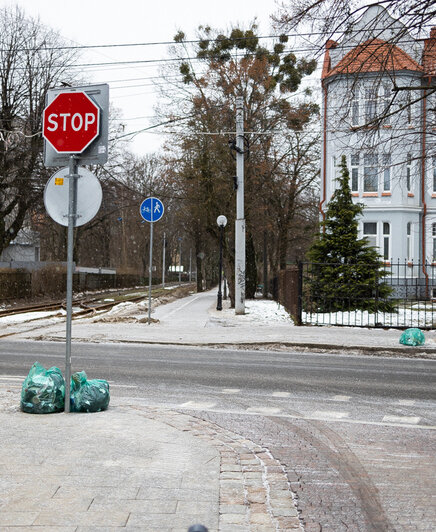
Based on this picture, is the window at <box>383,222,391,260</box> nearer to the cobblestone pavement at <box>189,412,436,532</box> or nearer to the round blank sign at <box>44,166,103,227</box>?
the cobblestone pavement at <box>189,412,436,532</box>

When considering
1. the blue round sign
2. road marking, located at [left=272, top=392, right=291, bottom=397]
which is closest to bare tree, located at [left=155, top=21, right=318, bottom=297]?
the blue round sign

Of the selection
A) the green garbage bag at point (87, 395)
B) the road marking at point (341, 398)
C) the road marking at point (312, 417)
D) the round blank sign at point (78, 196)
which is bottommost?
the road marking at point (312, 417)

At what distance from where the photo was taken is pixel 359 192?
34.6 meters

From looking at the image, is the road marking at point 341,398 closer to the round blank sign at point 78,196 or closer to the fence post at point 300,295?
the round blank sign at point 78,196

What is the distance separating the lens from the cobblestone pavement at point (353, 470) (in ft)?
14.2

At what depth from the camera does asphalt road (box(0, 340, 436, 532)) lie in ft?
15.5

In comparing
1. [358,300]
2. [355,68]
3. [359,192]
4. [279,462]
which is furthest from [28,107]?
[279,462]

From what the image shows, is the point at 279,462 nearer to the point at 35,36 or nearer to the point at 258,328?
the point at 258,328

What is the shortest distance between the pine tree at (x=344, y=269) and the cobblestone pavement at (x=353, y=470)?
12.8 m

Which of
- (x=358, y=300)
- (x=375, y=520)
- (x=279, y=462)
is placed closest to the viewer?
(x=375, y=520)

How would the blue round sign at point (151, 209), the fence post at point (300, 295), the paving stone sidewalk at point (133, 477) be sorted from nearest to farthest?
the paving stone sidewalk at point (133, 477), the blue round sign at point (151, 209), the fence post at point (300, 295)

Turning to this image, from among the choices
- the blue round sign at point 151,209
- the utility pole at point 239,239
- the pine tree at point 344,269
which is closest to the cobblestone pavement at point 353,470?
the blue round sign at point 151,209

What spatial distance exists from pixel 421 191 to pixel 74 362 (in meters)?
26.7

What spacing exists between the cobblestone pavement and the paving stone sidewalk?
190 millimetres
